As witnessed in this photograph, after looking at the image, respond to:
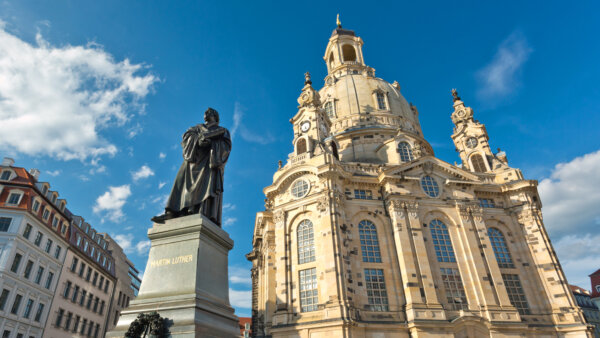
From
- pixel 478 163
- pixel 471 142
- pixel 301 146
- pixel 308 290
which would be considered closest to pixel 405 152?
pixel 478 163

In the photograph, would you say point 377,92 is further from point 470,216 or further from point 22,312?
point 22,312

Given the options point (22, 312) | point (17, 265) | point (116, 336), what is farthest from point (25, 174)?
point (116, 336)

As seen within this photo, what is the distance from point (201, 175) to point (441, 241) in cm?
2988

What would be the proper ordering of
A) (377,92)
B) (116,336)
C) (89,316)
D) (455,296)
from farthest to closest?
(377,92)
(89,316)
(455,296)
(116,336)

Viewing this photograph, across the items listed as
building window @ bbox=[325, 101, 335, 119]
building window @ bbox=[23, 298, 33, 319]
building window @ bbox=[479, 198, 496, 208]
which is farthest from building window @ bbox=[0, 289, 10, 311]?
building window @ bbox=[479, 198, 496, 208]

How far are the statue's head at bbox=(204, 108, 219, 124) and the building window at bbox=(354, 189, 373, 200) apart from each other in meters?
26.3

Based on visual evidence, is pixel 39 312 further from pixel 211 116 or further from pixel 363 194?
pixel 211 116

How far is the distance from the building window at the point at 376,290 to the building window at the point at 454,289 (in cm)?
560

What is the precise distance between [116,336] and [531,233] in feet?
129

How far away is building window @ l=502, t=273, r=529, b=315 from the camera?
1244 inches

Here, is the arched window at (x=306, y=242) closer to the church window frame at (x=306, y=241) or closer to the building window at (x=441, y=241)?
the church window frame at (x=306, y=241)

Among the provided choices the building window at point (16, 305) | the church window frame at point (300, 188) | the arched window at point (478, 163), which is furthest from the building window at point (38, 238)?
the arched window at point (478, 163)

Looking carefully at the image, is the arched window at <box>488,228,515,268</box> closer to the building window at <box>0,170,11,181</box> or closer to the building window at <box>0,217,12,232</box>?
the building window at <box>0,217,12,232</box>

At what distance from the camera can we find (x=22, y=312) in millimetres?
31297
